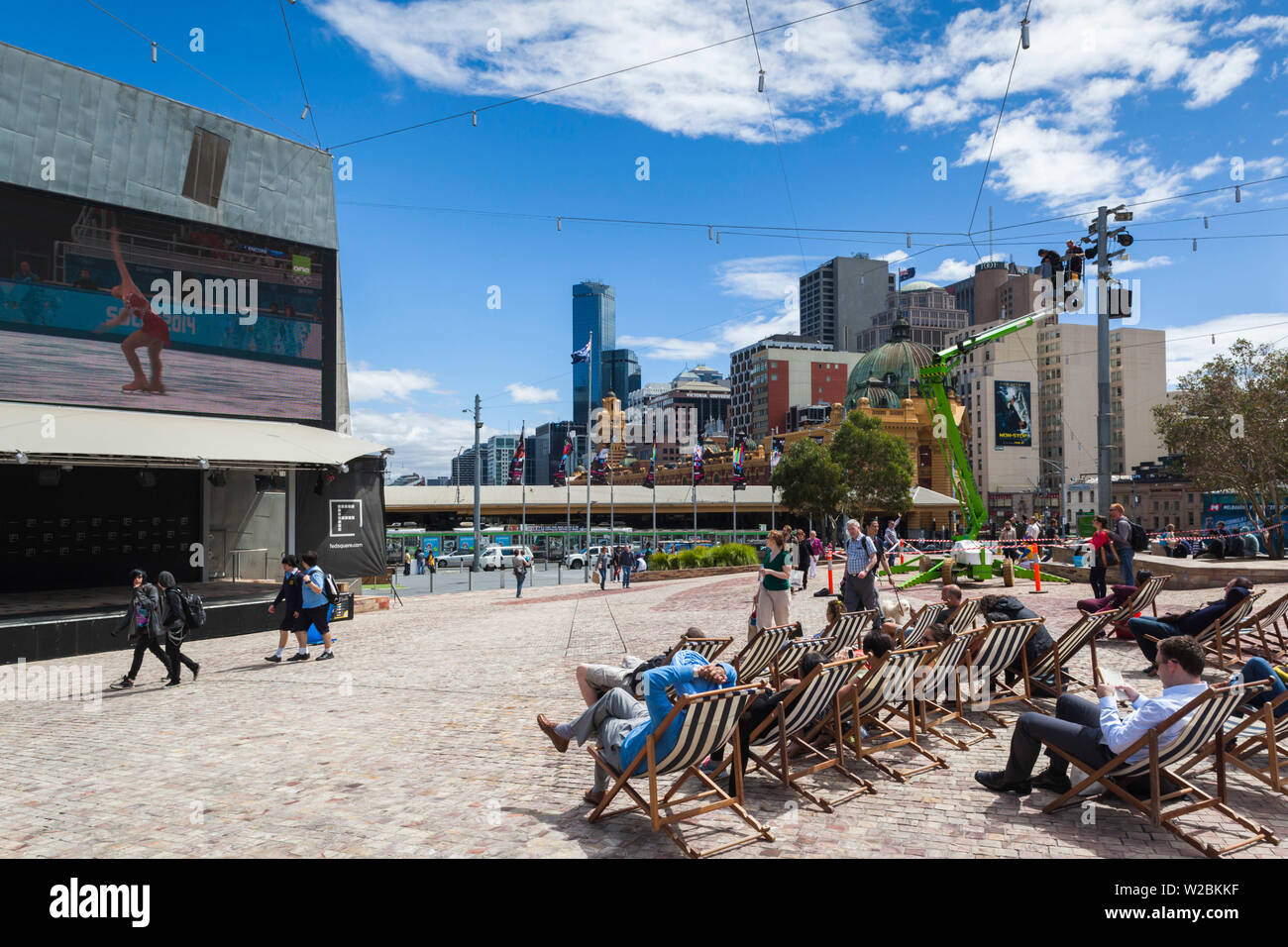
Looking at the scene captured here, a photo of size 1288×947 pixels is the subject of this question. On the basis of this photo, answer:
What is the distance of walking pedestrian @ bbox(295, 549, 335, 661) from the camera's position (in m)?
11.7

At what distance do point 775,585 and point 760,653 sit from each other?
267cm

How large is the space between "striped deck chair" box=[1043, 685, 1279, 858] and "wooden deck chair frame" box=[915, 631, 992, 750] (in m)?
1.75

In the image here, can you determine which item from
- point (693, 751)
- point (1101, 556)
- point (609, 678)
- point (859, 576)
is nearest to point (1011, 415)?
point (1101, 556)

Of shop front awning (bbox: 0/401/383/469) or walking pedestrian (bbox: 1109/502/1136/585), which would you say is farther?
shop front awning (bbox: 0/401/383/469)

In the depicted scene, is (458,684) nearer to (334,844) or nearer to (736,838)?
(334,844)

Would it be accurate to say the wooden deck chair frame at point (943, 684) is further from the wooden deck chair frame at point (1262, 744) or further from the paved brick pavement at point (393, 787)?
the wooden deck chair frame at point (1262, 744)

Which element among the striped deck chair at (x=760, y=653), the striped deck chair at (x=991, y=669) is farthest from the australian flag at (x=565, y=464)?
the striped deck chair at (x=991, y=669)

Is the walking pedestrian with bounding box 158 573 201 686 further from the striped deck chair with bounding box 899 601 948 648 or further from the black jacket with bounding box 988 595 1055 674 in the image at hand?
the black jacket with bounding box 988 595 1055 674

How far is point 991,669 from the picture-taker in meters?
7.04

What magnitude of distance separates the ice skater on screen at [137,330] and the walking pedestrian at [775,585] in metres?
15.1

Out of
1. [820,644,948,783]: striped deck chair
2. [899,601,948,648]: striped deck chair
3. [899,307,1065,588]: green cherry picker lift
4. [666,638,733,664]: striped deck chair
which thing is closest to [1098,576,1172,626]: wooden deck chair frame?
[899,601,948,648]: striped deck chair

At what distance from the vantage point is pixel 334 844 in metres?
4.73
